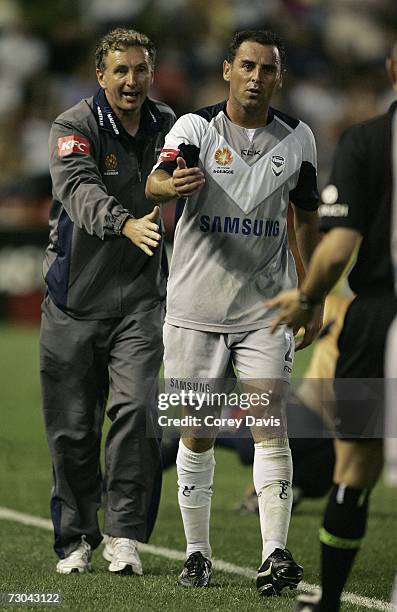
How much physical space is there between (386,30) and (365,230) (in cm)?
1563

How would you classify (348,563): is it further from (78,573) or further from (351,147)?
(78,573)

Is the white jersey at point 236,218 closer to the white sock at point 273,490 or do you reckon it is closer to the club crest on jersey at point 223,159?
the club crest on jersey at point 223,159

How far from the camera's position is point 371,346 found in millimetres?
4047

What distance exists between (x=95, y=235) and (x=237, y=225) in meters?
0.65

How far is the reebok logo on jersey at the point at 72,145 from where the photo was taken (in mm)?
5539

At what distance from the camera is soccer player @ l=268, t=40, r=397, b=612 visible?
4.05 metres

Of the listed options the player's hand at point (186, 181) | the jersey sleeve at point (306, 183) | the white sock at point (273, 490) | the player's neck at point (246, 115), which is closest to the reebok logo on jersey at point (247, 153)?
the player's neck at point (246, 115)

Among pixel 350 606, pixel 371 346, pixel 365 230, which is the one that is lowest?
pixel 350 606

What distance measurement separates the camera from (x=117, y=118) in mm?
5656

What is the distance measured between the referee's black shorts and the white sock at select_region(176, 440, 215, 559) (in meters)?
1.36

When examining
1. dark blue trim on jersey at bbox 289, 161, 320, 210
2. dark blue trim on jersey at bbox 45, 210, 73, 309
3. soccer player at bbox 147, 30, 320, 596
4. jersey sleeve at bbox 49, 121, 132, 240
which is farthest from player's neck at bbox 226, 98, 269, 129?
dark blue trim on jersey at bbox 45, 210, 73, 309

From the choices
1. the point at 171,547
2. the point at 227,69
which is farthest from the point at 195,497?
the point at 227,69

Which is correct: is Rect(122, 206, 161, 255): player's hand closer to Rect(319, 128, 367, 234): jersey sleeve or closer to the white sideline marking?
Rect(319, 128, 367, 234): jersey sleeve

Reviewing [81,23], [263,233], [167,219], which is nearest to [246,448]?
[263,233]
